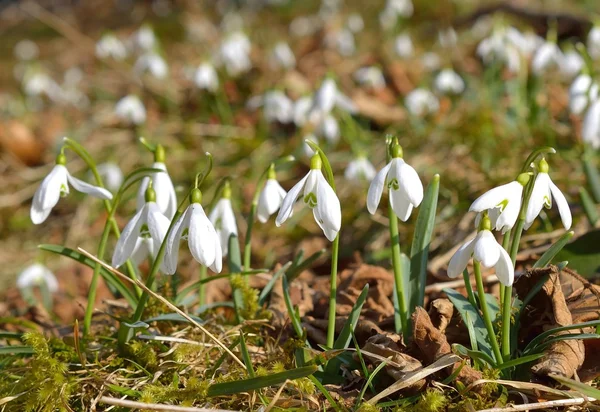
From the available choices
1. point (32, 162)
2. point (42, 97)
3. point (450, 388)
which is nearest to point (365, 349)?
point (450, 388)

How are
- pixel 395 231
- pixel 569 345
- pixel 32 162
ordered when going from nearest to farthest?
1. pixel 569 345
2. pixel 395 231
3. pixel 32 162

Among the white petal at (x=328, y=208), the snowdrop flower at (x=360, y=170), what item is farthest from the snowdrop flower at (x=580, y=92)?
the white petal at (x=328, y=208)

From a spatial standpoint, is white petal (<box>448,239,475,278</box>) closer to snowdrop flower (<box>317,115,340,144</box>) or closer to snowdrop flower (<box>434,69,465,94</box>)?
snowdrop flower (<box>317,115,340,144</box>)

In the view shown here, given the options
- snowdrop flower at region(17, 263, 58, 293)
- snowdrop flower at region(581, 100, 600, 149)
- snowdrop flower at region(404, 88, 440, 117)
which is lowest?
snowdrop flower at region(17, 263, 58, 293)

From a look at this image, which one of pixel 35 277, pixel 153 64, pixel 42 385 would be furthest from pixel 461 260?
pixel 153 64

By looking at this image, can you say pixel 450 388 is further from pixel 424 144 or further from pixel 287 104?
pixel 287 104

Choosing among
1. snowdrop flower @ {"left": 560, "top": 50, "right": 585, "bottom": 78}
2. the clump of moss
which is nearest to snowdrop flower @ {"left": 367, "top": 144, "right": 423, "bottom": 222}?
the clump of moss
